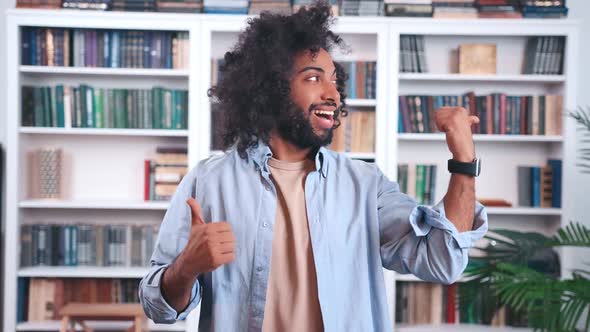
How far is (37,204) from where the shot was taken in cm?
382

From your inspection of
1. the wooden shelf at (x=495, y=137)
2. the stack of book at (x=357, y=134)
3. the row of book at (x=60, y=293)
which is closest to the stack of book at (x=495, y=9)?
the wooden shelf at (x=495, y=137)

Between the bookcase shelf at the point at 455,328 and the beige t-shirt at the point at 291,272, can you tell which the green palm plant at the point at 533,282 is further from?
the beige t-shirt at the point at 291,272

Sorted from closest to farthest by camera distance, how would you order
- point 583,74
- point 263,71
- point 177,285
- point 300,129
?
1. point 177,285
2. point 300,129
3. point 263,71
4. point 583,74

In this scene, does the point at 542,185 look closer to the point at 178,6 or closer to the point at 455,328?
the point at 455,328

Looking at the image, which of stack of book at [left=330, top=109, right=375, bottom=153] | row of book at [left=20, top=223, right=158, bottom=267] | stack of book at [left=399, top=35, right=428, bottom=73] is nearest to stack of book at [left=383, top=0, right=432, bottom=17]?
stack of book at [left=399, top=35, right=428, bottom=73]

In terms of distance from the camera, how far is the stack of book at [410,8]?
12.7ft

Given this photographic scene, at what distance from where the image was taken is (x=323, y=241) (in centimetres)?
149

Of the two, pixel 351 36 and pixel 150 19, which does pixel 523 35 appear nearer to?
pixel 351 36

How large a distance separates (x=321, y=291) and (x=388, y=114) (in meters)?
2.52

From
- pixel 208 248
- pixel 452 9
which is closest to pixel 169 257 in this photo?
pixel 208 248

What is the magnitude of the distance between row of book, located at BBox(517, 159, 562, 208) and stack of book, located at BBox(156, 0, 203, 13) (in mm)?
1978

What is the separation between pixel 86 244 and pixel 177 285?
2.68m

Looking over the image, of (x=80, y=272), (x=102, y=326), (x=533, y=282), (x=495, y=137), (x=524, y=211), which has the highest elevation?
(x=495, y=137)

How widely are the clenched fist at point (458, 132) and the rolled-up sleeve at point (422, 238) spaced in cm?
10
